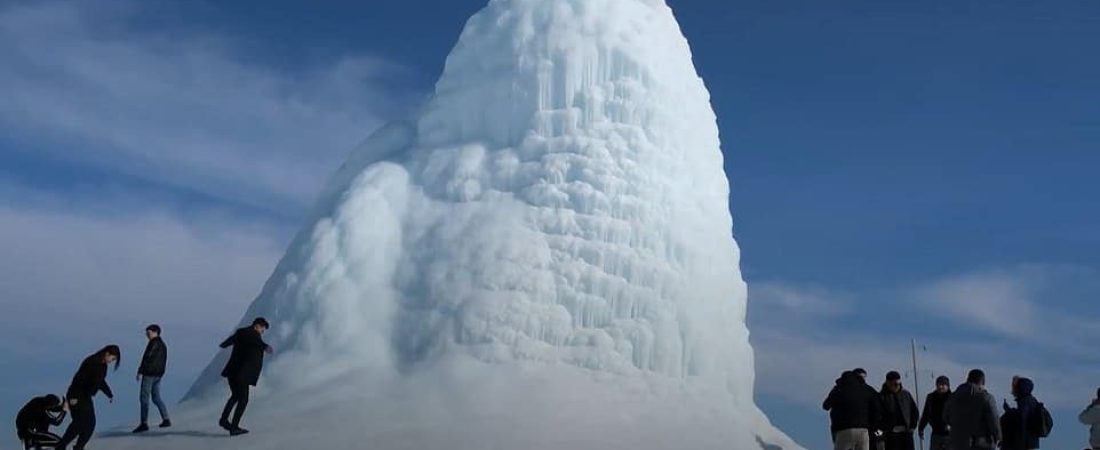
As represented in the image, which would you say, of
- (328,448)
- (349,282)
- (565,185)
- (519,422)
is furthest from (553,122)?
(328,448)

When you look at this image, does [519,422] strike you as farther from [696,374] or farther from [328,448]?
[696,374]

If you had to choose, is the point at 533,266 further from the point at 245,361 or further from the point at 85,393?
the point at 85,393

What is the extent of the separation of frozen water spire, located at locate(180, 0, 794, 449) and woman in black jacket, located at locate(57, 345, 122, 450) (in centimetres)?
634

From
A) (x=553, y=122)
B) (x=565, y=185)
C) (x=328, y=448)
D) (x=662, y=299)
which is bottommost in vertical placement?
(x=328, y=448)

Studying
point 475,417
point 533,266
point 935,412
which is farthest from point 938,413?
point 533,266

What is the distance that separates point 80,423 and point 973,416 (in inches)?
498

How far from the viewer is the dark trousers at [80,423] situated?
1684 centimetres

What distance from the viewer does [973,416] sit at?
1424 cm

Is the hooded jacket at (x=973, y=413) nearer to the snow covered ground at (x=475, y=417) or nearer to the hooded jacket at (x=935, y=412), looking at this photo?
the hooded jacket at (x=935, y=412)

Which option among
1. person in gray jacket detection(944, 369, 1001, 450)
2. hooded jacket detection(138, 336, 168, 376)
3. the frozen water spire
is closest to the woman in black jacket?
hooded jacket detection(138, 336, 168, 376)

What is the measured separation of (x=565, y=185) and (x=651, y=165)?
223 centimetres

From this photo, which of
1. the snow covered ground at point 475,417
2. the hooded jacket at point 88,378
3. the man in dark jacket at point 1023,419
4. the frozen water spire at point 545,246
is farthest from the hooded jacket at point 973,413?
the hooded jacket at point 88,378

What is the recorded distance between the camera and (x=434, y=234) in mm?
25422

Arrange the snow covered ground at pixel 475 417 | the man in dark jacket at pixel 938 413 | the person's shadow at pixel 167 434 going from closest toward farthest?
the man in dark jacket at pixel 938 413 → the person's shadow at pixel 167 434 → the snow covered ground at pixel 475 417
